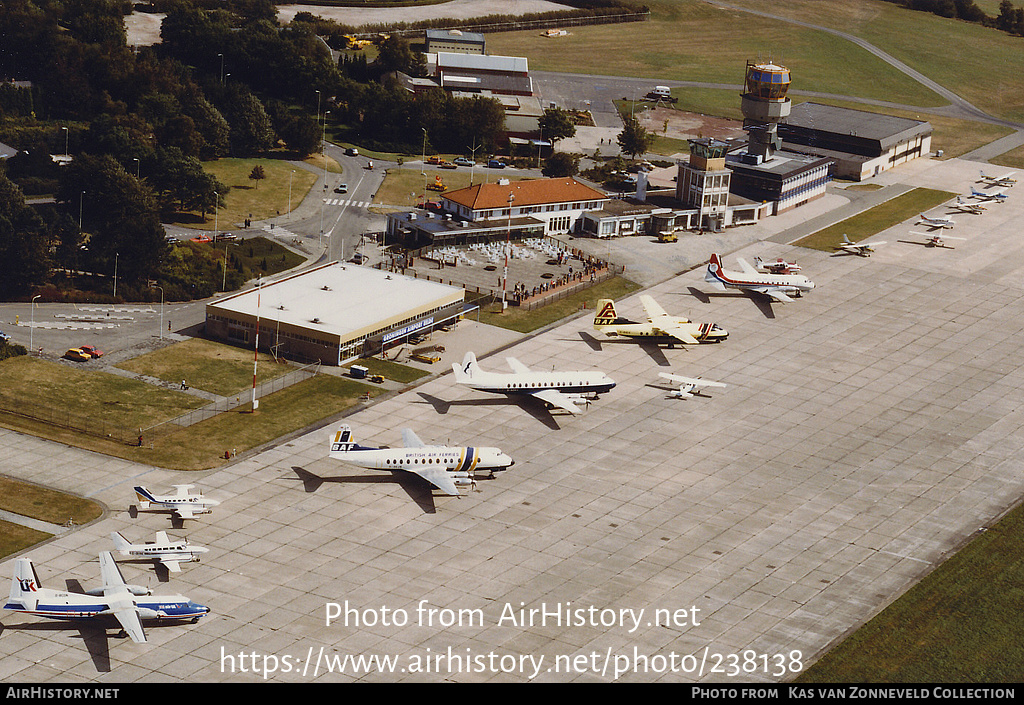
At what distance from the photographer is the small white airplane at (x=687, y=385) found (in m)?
152

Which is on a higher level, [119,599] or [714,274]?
[714,274]

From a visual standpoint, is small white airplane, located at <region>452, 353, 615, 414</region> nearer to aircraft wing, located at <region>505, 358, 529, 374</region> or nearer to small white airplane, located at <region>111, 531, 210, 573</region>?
aircraft wing, located at <region>505, 358, 529, 374</region>

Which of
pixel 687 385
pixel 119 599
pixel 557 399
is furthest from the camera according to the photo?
pixel 687 385

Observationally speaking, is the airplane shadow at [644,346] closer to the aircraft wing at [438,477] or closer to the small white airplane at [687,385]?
the small white airplane at [687,385]

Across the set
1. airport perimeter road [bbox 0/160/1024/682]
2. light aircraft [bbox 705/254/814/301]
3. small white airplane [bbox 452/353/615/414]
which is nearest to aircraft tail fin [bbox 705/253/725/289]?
light aircraft [bbox 705/254/814/301]

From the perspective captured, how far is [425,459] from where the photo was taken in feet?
414

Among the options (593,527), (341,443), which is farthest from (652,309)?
(341,443)

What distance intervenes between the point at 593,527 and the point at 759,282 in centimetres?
7211

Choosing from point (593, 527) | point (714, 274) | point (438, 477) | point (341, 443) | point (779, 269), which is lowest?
point (593, 527)

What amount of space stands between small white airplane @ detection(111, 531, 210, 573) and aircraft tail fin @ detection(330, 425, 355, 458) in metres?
19.2

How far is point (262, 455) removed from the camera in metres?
133

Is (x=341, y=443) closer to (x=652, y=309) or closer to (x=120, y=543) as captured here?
(x=120, y=543)
